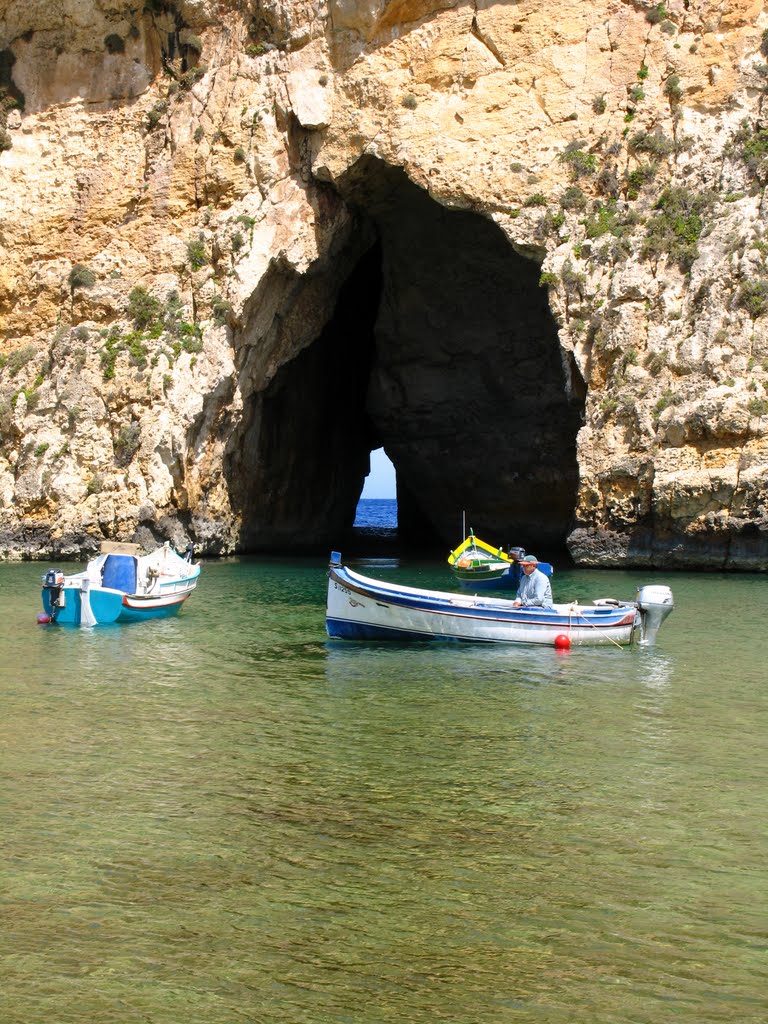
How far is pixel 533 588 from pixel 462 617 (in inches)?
50.7

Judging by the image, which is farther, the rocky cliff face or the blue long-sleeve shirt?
the rocky cliff face

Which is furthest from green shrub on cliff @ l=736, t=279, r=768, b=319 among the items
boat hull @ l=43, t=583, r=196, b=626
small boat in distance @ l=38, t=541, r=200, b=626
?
boat hull @ l=43, t=583, r=196, b=626

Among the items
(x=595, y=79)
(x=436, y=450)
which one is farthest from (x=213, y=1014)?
(x=436, y=450)

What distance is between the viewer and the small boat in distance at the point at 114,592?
67.4 feet

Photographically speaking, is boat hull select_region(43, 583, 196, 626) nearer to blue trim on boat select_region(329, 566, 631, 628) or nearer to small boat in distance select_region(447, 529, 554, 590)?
blue trim on boat select_region(329, 566, 631, 628)

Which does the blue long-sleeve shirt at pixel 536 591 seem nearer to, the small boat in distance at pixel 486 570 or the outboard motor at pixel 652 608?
the outboard motor at pixel 652 608

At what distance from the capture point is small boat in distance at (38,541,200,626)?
67.4 feet

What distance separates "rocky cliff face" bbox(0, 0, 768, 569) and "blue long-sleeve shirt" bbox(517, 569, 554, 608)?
41.8 ft

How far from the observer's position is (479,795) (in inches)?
382

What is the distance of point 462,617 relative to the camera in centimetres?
1817

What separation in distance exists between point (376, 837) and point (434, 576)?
77.8 feet

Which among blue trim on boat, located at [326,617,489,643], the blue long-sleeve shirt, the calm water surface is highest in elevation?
→ the blue long-sleeve shirt

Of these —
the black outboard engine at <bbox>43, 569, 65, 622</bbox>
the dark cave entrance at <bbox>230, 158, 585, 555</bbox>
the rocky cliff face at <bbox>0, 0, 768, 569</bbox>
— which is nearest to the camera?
the black outboard engine at <bbox>43, 569, 65, 622</bbox>

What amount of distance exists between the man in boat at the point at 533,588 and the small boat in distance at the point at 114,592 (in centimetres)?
746
